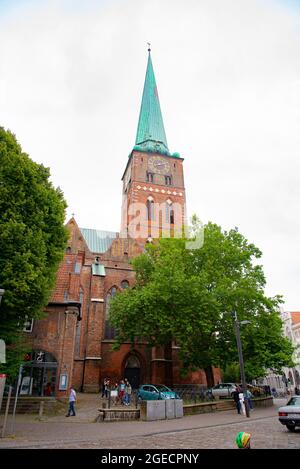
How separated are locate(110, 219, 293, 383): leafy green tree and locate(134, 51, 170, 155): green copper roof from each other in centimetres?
2929

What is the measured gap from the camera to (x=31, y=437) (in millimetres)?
10477

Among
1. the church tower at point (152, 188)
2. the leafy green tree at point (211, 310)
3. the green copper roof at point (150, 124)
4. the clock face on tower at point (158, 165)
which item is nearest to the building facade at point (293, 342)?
the church tower at point (152, 188)

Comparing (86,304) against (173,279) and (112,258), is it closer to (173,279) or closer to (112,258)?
(112,258)

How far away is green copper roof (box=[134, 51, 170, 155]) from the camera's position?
172 ft

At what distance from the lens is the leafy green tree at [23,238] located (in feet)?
47.4

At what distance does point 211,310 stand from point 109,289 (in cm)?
1397

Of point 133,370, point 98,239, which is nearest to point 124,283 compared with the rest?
point 98,239

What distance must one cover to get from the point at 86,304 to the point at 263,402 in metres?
17.1

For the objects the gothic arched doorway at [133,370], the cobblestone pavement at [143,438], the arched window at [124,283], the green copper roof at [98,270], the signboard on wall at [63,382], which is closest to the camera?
the cobblestone pavement at [143,438]

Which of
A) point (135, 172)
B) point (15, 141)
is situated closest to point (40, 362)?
point (15, 141)

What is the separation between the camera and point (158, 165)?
50.1m

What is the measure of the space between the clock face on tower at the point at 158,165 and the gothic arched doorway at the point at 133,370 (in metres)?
27.5

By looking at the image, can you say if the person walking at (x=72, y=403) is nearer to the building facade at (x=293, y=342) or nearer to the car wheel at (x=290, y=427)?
the car wheel at (x=290, y=427)

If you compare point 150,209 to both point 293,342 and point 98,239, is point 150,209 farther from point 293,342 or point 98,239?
point 293,342
